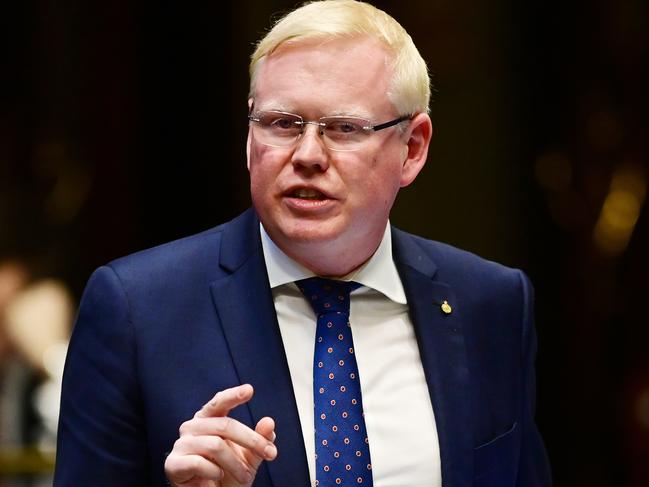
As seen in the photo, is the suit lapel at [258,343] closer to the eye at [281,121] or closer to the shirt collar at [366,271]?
the shirt collar at [366,271]

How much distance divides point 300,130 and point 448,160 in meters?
4.24

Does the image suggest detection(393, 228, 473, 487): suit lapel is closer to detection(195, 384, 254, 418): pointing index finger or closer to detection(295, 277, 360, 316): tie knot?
detection(295, 277, 360, 316): tie knot

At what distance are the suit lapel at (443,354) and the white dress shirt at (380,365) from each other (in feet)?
0.07

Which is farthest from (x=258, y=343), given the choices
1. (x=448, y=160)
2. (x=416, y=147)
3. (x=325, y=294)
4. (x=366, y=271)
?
(x=448, y=160)

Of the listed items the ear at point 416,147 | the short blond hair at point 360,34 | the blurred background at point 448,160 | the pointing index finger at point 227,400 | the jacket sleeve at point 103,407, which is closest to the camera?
the pointing index finger at point 227,400

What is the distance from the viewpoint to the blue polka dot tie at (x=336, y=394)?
2.36 m

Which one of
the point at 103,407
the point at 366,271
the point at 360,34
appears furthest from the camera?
the point at 366,271

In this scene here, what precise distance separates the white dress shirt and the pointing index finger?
1.01ft

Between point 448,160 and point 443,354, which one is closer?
point 443,354

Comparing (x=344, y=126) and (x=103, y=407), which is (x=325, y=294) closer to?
(x=344, y=126)

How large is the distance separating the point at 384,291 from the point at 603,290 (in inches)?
148

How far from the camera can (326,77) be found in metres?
2.40

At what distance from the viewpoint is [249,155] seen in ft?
8.13

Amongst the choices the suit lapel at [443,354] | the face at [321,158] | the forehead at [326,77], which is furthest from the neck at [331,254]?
the forehead at [326,77]
